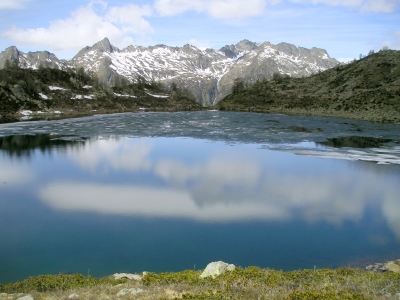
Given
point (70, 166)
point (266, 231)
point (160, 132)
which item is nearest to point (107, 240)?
point (266, 231)

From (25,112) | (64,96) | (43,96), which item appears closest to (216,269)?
(25,112)

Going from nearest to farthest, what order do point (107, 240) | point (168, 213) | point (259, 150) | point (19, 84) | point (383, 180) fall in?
point (107, 240) < point (168, 213) < point (383, 180) < point (259, 150) < point (19, 84)

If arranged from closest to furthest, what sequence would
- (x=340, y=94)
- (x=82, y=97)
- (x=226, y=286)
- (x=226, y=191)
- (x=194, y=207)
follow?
(x=226, y=286)
(x=194, y=207)
(x=226, y=191)
(x=340, y=94)
(x=82, y=97)

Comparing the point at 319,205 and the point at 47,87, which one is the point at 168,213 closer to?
the point at 319,205

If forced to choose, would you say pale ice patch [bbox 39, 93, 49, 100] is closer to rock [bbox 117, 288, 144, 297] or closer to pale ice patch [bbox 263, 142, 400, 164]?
pale ice patch [bbox 263, 142, 400, 164]

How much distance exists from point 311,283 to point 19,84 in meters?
97.5

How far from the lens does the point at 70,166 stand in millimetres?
33438

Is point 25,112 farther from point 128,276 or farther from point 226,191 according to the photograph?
point 128,276

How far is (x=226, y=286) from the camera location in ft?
34.5

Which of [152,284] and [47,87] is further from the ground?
[47,87]

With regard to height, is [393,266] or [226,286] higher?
[226,286]

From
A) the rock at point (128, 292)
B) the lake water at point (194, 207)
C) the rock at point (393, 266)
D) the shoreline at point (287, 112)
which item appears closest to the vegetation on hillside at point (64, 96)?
the shoreline at point (287, 112)

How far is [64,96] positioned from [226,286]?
10296 cm

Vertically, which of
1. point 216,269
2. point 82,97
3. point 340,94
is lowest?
point 216,269
